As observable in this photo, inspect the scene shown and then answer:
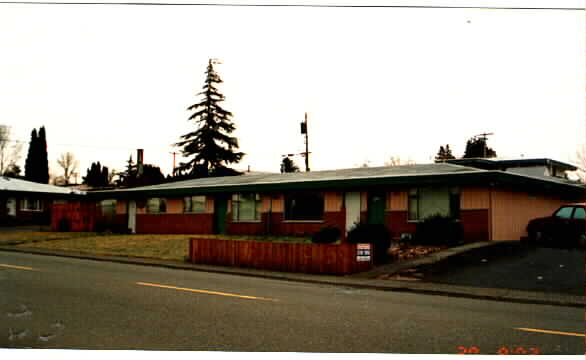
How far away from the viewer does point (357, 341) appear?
23.4 feet

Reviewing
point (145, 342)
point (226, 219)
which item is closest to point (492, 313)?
point (145, 342)

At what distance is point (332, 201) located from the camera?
2812 cm

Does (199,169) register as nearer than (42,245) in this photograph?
No

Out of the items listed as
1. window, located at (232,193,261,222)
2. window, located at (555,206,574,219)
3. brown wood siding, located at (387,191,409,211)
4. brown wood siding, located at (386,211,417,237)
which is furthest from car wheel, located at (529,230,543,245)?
window, located at (232,193,261,222)

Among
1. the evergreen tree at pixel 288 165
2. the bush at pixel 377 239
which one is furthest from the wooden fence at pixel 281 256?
the evergreen tree at pixel 288 165

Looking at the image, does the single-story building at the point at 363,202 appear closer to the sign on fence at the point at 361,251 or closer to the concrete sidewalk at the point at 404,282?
the concrete sidewalk at the point at 404,282

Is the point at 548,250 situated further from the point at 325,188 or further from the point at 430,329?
the point at 430,329

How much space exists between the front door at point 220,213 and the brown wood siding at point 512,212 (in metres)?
15.3

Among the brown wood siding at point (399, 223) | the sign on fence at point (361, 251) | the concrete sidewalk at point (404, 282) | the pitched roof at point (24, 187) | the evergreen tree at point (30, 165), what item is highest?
the evergreen tree at point (30, 165)

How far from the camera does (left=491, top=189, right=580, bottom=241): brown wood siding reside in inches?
942

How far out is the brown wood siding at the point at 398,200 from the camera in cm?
2594

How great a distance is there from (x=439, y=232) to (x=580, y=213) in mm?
5292

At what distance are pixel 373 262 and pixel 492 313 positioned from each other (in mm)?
8313
